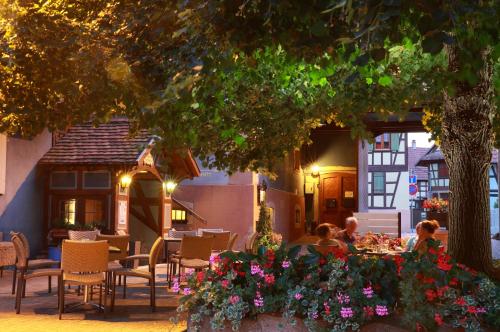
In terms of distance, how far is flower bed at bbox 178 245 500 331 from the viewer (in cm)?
546

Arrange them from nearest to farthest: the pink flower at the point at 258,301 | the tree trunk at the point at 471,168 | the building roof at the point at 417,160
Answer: the pink flower at the point at 258,301
the tree trunk at the point at 471,168
the building roof at the point at 417,160

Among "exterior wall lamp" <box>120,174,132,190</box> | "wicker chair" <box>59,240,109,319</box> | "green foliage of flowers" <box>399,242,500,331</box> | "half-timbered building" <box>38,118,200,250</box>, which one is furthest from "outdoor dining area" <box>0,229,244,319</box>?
"exterior wall lamp" <box>120,174,132,190</box>

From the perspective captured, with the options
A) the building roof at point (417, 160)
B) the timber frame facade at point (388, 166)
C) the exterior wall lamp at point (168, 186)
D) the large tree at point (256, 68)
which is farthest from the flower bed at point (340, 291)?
the building roof at point (417, 160)

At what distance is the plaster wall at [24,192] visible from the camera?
1755 cm

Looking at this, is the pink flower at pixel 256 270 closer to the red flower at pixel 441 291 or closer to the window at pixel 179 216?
the red flower at pixel 441 291

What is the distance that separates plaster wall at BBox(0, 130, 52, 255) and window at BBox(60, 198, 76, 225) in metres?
0.57

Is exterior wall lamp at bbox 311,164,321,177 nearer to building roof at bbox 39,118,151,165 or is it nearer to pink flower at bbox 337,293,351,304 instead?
building roof at bbox 39,118,151,165

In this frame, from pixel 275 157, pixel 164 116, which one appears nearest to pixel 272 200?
pixel 275 157

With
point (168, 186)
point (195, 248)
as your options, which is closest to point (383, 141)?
point (168, 186)

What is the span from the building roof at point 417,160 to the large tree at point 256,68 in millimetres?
55465

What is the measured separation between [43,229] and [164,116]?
37.7ft

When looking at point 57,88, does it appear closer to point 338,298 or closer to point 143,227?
point 338,298

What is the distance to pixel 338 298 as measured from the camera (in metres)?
5.70

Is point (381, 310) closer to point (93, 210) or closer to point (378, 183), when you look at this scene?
point (93, 210)
